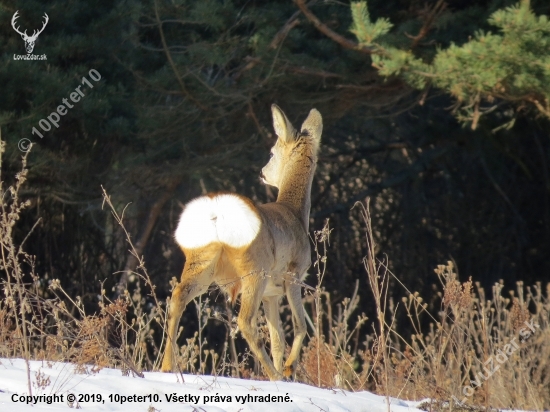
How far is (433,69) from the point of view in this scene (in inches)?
320

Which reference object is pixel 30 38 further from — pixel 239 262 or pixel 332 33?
pixel 239 262

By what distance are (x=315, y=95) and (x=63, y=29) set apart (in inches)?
108

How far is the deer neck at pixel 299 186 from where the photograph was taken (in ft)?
22.4

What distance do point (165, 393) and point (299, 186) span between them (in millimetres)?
3027

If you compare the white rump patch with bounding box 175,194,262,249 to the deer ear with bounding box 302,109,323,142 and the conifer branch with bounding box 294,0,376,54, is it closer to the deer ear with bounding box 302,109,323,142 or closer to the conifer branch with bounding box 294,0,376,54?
the deer ear with bounding box 302,109,323,142

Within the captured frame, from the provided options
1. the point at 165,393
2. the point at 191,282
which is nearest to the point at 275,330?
the point at 191,282

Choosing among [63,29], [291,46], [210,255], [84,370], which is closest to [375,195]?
[291,46]

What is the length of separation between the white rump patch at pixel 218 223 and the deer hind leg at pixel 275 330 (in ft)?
2.93

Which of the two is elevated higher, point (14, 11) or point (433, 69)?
point (14, 11)

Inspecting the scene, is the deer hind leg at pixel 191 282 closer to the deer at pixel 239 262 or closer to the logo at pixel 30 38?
the deer at pixel 239 262

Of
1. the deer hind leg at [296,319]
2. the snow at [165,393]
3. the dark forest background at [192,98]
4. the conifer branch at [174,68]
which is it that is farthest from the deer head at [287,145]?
the snow at [165,393]

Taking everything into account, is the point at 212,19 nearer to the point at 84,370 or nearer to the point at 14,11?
the point at 14,11

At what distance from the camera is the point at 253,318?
17.8ft

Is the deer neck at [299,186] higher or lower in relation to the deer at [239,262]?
higher
